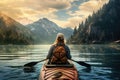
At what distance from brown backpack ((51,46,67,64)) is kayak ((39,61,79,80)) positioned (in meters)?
1.20

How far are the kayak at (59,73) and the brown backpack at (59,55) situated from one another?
3.93 ft

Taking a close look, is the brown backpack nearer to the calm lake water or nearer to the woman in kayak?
the woman in kayak

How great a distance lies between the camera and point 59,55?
19141 mm

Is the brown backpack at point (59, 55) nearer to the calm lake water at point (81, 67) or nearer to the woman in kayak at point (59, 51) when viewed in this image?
the woman in kayak at point (59, 51)

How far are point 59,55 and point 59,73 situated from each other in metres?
3.27

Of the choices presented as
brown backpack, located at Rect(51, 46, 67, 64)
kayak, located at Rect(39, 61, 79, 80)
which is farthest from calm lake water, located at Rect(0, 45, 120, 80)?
kayak, located at Rect(39, 61, 79, 80)

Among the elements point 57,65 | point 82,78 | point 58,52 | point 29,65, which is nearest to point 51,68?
point 57,65

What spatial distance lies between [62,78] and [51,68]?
2.47 meters

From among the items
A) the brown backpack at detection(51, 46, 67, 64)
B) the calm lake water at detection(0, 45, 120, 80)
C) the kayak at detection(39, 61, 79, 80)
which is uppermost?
the brown backpack at detection(51, 46, 67, 64)

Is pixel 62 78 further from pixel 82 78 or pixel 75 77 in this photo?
pixel 82 78

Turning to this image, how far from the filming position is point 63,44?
19312 millimetres

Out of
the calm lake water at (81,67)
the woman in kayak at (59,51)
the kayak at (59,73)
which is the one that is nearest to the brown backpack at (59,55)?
the woman in kayak at (59,51)

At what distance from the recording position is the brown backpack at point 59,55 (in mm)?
19031

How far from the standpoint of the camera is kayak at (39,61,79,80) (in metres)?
15.6
